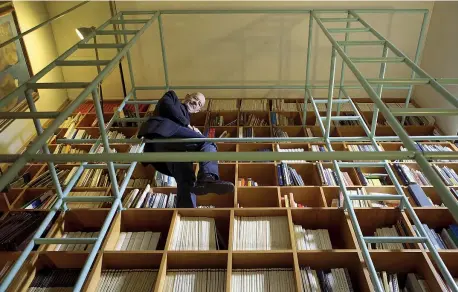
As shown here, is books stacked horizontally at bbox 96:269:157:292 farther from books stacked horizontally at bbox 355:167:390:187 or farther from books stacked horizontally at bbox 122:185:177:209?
books stacked horizontally at bbox 355:167:390:187

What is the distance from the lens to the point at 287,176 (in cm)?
401

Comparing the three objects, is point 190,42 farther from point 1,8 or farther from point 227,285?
point 227,285

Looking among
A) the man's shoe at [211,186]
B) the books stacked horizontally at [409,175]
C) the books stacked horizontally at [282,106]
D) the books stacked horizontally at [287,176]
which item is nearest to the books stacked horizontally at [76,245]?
the man's shoe at [211,186]

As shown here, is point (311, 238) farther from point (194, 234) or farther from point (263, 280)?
point (194, 234)

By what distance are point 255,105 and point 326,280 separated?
128 inches

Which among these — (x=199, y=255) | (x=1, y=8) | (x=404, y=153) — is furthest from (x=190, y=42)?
(x=404, y=153)

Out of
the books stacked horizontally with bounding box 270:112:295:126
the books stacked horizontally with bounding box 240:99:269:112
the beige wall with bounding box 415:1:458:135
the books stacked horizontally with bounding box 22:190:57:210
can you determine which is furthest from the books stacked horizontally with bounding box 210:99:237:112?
the beige wall with bounding box 415:1:458:135

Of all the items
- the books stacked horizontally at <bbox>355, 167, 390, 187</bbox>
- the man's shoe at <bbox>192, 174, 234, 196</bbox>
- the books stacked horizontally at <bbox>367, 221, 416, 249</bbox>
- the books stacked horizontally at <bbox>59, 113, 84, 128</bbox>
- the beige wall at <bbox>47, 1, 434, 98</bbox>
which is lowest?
the books stacked horizontally at <bbox>367, 221, 416, 249</bbox>

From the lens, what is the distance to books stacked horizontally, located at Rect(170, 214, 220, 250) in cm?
292

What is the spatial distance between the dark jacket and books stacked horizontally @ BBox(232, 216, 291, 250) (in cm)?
90

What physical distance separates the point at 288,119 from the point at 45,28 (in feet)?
12.5

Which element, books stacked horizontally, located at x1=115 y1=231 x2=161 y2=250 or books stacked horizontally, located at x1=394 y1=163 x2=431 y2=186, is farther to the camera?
books stacked horizontally, located at x1=394 y1=163 x2=431 y2=186

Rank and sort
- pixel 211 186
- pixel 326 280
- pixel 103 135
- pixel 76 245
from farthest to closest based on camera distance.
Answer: pixel 211 186, pixel 76 245, pixel 326 280, pixel 103 135

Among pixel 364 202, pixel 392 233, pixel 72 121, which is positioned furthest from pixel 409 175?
pixel 72 121
